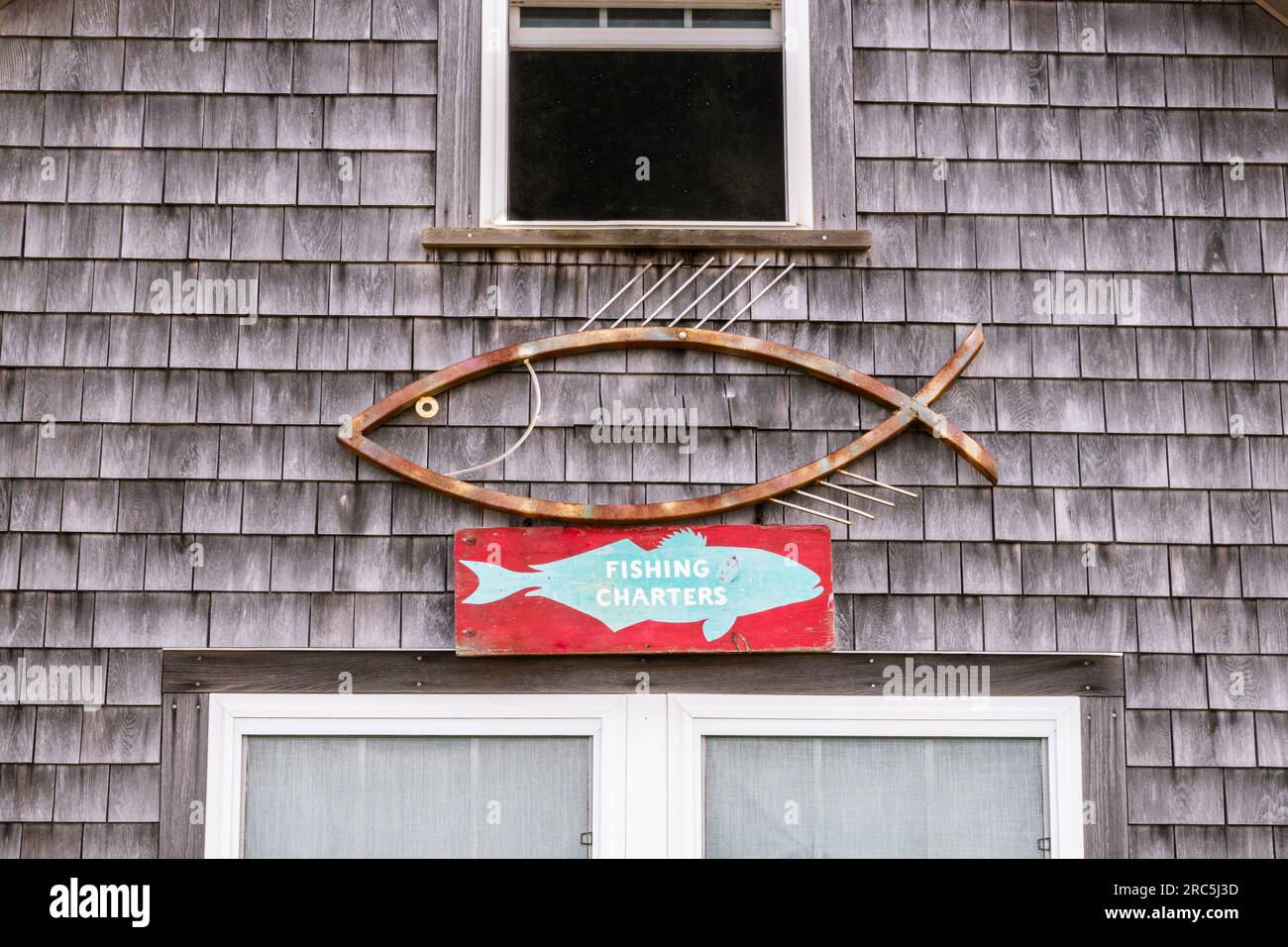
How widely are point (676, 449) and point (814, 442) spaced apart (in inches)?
17.2

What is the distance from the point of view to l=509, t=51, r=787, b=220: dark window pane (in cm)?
506

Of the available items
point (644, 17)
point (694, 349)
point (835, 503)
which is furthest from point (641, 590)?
point (644, 17)

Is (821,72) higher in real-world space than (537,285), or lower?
higher

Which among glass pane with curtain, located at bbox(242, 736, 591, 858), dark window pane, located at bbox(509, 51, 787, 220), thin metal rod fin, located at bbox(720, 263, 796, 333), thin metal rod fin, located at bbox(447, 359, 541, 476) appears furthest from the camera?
dark window pane, located at bbox(509, 51, 787, 220)

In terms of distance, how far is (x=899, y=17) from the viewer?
16.8 feet

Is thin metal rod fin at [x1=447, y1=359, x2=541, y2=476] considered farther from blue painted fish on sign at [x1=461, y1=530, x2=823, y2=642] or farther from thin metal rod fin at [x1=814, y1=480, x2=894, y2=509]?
thin metal rod fin at [x1=814, y1=480, x2=894, y2=509]

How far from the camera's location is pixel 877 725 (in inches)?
188

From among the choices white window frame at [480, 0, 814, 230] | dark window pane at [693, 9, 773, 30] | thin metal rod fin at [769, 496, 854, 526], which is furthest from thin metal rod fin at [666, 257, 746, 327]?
dark window pane at [693, 9, 773, 30]

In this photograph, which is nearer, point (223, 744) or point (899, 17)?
point (223, 744)

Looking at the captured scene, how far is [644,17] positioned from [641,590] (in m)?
1.92

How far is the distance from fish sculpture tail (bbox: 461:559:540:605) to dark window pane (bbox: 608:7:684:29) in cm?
187

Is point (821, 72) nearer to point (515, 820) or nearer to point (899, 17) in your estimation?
point (899, 17)

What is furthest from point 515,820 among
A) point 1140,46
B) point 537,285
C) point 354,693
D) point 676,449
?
point 1140,46
